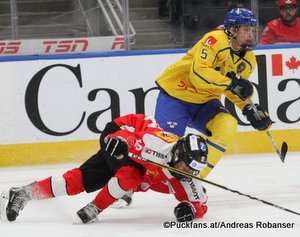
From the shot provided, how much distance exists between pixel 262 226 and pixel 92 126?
116 inches

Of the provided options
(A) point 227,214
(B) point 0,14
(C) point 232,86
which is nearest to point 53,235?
(A) point 227,214

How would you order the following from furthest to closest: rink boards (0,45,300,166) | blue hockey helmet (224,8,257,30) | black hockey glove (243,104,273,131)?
1. rink boards (0,45,300,166)
2. black hockey glove (243,104,273,131)
3. blue hockey helmet (224,8,257,30)

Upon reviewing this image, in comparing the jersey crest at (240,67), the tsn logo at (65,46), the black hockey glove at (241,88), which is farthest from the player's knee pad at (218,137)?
the tsn logo at (65,46)

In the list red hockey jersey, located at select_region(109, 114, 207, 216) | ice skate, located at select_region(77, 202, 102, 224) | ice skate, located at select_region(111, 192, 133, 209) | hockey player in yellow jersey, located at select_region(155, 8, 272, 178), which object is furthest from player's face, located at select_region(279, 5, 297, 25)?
ice skate, located at select_region(77, 202, 102, 224)

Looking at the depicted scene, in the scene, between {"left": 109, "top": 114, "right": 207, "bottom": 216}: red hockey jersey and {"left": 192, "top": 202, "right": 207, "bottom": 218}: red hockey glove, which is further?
{"left": 192, "top": 202, "right": 207, "bottom": 218}: red hockey glove

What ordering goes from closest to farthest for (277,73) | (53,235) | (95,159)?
(53,235), (95,159), (277,73)

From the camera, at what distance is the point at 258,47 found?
7227mm

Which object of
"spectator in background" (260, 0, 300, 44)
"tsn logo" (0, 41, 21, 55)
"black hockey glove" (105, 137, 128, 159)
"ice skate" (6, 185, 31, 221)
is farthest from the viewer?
"spectator in background" (260, 0, 300, 44)

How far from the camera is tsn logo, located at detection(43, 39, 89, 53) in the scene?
7156 mm

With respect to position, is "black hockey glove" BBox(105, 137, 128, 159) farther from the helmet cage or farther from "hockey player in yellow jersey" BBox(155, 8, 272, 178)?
"hockey player in yellow jersey" BBox(155, 8, 272, 178)

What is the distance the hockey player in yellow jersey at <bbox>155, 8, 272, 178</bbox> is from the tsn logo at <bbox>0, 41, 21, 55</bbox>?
1.99m

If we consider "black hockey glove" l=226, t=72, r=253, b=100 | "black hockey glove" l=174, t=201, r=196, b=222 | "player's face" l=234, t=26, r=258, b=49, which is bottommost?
"black hockey glove" l=174, t=201, r=196, b=222

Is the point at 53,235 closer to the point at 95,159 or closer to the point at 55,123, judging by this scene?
the point at 95,159

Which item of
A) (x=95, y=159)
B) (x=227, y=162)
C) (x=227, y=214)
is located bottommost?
(x=227, y=162)
